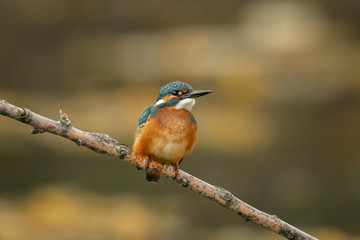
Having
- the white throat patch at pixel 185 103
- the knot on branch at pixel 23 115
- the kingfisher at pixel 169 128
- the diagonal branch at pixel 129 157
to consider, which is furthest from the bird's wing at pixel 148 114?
the knot on branch at pixel 23 115

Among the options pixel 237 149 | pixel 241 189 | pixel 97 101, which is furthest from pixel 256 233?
pixel 97 101

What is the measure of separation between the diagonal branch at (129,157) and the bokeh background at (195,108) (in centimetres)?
395

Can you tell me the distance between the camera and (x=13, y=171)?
23.4 ft

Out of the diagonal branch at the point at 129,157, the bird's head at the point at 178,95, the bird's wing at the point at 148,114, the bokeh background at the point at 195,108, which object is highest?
the bokeh background at the point at 195,108

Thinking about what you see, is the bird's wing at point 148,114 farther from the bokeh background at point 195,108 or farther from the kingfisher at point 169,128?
Answer: the bokeh background at point 195,108

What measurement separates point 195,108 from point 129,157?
4108 mm

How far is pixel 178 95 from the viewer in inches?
125

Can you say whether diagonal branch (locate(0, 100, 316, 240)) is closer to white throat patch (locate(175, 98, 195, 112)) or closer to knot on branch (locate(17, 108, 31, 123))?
knot on branch (locate(17, 108, 31, 123))

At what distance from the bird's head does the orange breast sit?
37 millimetres

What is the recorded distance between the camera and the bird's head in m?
3.13

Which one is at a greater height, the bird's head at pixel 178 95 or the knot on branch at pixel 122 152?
the bird's head at pixel 178 95

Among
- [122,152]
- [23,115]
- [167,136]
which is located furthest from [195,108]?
[23,115]

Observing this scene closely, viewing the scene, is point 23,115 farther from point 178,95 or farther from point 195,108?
point 195,108

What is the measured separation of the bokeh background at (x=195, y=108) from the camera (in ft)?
21.6
